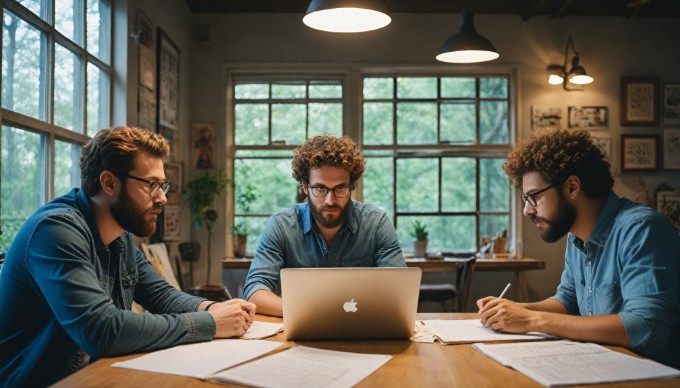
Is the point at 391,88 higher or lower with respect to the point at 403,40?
lower

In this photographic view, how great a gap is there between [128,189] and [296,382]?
918mm

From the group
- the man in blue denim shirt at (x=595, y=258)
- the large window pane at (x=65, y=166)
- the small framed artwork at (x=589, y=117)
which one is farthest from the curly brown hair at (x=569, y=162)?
the small framed artwork at (x=589, y=117)

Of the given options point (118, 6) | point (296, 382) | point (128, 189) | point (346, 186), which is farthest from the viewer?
point (118, 6)

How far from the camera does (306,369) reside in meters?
1.43

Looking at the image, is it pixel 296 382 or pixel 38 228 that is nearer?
pixel 296 382

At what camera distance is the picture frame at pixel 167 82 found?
4.83 meters

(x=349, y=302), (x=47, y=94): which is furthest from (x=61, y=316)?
(x=47, y=94)

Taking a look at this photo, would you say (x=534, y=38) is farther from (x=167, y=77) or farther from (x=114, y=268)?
(x=114, y=268)

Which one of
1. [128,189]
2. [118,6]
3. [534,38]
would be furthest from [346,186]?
[534,38]

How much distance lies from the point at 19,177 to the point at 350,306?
191cm

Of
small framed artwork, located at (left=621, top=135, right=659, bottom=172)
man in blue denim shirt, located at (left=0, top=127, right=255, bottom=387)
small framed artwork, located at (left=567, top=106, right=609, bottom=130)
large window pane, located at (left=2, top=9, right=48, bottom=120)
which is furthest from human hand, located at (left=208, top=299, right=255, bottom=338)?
small framed artwork, located at (left=621, top=135, right=659, bottom=172)

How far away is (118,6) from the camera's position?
4.07 metres

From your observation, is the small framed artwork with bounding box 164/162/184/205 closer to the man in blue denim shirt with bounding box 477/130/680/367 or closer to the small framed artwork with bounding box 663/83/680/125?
the man in blue denim shirt with bounding box 477/130/680/367

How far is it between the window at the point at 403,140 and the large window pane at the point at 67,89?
250cm
